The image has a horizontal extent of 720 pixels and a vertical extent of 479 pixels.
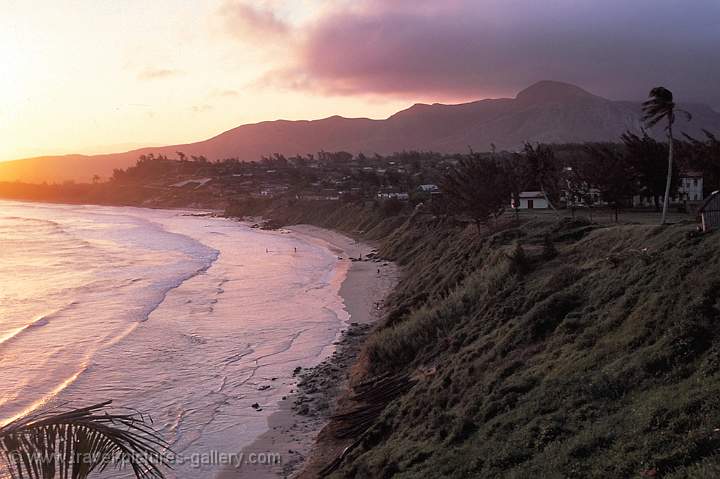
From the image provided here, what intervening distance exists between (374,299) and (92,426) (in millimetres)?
29852

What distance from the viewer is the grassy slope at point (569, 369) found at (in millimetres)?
8328

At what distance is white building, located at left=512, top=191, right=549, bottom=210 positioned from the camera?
1989 inches

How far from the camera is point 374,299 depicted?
33.6 m

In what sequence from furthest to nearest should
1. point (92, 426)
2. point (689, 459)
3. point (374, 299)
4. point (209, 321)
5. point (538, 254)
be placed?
point (374, 299) → point (209, 321) → point (538, 254) → point (689, 459) → point (92, 426)

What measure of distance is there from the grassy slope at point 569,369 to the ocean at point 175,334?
14.7ft

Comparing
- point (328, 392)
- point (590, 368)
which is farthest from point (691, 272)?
point (328, 392)

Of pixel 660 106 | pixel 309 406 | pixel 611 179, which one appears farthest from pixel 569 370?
pixel 611 179

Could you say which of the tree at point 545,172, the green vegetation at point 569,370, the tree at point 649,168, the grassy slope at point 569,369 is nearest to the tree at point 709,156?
the tree at point 649,168

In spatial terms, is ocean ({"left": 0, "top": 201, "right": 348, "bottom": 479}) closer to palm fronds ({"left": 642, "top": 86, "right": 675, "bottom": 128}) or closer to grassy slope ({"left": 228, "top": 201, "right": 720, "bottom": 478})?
grassy slope ({"left": 228, "top": 201, "right": 720, "bottom": 478})

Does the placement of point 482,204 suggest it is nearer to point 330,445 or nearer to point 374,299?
point 374,299

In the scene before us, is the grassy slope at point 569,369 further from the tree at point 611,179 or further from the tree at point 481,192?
the tree at point 481,192

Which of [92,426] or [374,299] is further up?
[92,426]

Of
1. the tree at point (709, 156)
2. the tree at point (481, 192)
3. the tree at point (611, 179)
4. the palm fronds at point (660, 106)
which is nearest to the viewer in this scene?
the palm fronds at point (660, 106)

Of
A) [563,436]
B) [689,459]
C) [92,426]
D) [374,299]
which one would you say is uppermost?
[92,426]
